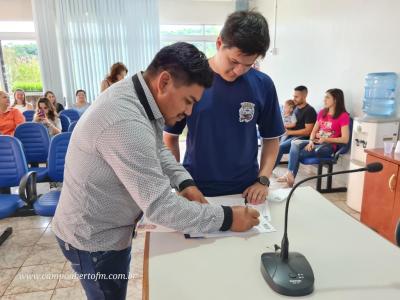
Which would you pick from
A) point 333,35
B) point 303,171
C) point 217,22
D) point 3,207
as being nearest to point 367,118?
point 333,35

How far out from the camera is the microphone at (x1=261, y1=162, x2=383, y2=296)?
0.73 meters

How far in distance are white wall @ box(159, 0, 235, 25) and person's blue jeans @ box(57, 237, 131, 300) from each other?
6320 millimetres

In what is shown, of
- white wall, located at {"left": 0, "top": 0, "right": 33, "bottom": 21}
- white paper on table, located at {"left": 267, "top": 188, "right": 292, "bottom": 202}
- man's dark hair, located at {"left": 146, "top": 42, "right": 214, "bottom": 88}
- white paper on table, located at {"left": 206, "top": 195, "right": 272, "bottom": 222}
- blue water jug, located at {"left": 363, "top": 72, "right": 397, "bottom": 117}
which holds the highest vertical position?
white wall, located at {"left": 0, "top": 0, "right": 33, "bottom": 21}

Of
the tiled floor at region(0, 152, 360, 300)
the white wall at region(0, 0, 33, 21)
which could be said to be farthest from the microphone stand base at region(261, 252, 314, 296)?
the white wall at region(0, 0, 33, 21)

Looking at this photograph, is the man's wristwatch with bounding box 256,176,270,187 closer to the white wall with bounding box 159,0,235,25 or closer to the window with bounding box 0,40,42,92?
the white wall with bounding box 159,0,235,25

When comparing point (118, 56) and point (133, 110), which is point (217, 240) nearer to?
point (133, 110)

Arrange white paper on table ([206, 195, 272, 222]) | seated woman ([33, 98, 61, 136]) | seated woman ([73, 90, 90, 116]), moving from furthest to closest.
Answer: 1. seated woman ([73, 90, 90, 116])
2. seated woman ([33, 98, 61, 136])
3. white paper on table ([206, 195, 272, 222])

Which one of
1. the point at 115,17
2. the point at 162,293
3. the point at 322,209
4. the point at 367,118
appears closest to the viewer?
the point at 162,293

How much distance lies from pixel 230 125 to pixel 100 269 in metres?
0.71

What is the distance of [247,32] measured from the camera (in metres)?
1.08

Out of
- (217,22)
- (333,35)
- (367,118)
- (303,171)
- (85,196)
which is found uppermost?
(217,22)

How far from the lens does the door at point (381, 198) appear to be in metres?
2.38

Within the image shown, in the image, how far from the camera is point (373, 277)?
2.62 ft

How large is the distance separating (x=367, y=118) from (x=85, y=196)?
287 cm
